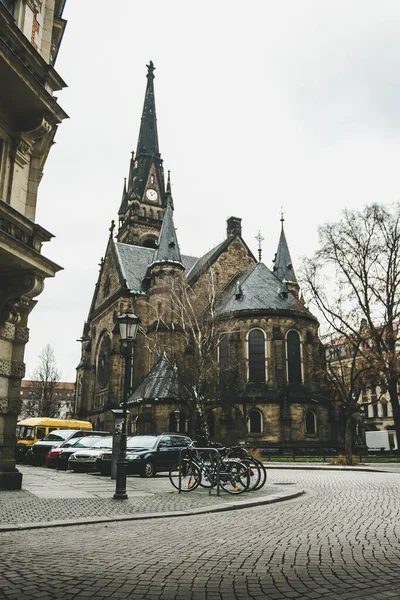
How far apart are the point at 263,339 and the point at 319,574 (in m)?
36.7

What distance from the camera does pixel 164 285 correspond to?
45.5m

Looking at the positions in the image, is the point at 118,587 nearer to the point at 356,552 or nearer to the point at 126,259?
the point at 356,552

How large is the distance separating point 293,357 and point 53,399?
50.9m

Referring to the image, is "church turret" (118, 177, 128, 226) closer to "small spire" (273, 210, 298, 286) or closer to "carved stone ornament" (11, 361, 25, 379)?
"small spire" (273, 210, 298, 286)

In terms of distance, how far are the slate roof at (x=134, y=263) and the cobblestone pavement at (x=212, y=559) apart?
40.4 meters

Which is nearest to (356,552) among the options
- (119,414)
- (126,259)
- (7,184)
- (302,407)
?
(7,184)

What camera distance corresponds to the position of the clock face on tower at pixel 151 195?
6819cm

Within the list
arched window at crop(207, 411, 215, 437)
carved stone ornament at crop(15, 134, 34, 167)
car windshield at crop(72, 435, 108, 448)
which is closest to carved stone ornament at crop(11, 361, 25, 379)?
carved stone ornament at crop(15, 134, 34, 167)

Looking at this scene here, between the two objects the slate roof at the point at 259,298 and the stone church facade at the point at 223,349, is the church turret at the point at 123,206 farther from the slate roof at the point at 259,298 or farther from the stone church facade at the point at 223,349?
the slate roof at the point at 259,298

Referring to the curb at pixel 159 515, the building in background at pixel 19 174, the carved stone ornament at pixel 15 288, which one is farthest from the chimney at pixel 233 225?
the carved stone ornament at pixel 15 288

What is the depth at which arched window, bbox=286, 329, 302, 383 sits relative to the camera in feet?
137

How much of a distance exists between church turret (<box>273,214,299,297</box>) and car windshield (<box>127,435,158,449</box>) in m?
37.6

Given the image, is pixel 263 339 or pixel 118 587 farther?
pixel 263 339

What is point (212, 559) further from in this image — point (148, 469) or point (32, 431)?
point (32, 431)
